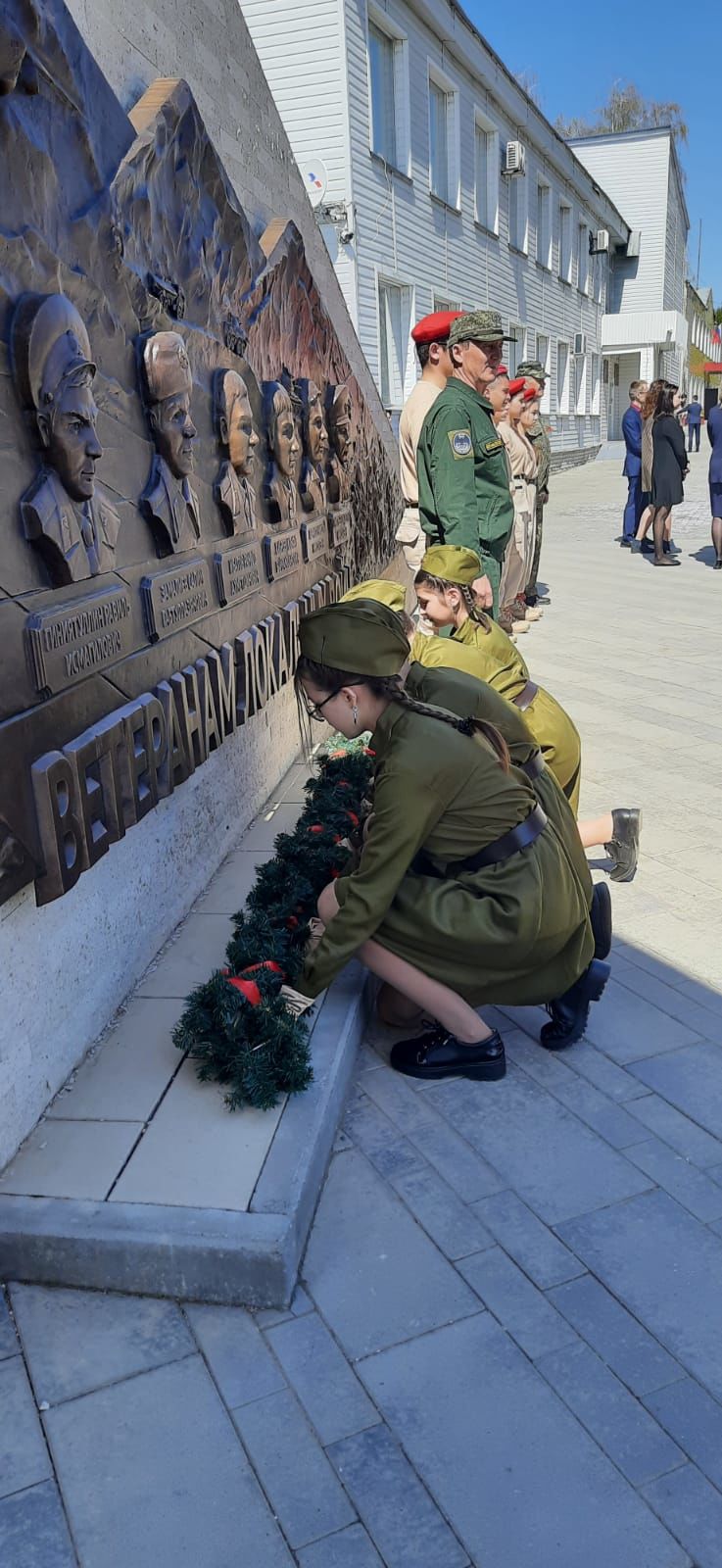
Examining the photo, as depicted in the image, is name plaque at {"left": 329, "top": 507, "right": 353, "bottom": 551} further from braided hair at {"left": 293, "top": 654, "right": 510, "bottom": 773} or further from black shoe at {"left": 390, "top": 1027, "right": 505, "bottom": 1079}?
black shoe at {"left": 390, "top": 1027, "right": 505, "bottom": 1079}

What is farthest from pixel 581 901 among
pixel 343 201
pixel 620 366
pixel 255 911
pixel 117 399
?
pixel 620 366

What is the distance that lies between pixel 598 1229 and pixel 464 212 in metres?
17.5

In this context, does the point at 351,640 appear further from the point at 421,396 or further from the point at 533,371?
the point at 533,371

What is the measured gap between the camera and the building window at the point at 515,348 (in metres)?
21.3

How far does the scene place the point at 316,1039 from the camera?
9.07 ft

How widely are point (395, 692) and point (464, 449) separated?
2177mm

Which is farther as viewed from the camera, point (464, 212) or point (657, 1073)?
point (464, 212)

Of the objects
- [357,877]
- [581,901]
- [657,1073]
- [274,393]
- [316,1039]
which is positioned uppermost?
[274,393]

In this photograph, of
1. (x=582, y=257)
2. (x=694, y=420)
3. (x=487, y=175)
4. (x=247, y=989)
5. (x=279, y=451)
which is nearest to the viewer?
(x=247, y=989)

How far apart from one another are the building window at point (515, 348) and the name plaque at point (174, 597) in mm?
19330

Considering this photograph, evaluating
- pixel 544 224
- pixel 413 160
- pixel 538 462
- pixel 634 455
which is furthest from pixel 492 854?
pixel 544 224

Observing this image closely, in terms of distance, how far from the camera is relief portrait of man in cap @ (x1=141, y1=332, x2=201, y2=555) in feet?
9.70

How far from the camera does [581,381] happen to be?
2830 centimetres

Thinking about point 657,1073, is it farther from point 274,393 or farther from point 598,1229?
point 274,393
